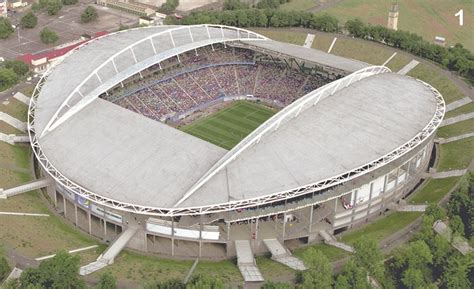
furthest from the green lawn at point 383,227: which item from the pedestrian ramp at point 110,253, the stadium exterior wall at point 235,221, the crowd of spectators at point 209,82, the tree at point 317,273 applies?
the crowd of spectators at point 209,82

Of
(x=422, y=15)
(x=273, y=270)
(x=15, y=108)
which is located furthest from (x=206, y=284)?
(x=422, y=15)

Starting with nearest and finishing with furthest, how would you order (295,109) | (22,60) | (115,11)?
(295,109) < (22,60) < (115,11)

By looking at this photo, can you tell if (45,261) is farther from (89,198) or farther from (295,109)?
(295,109)

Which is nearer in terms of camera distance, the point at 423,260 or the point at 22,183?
the point at 423,260

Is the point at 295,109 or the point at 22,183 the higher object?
the point at 295,109

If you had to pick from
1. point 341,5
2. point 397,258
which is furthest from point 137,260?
point 341,5

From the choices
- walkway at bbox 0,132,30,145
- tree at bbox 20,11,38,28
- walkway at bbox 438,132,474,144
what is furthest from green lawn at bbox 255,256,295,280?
tree at bbox 20,11,38,28
